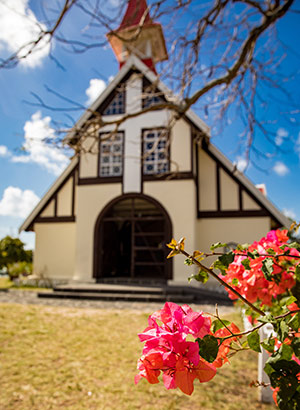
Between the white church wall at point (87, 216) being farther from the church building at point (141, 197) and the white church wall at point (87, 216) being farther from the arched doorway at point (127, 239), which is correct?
the arched doorway at point (127, 239)

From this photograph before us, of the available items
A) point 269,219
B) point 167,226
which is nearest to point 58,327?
point 167,226

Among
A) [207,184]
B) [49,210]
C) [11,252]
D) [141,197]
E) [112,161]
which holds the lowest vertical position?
[11,252]

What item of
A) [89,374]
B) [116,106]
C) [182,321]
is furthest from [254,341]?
[116,106]

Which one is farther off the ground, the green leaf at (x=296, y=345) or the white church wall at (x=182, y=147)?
the white church wall at (x=182, y=147)

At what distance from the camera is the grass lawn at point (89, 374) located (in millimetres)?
2803

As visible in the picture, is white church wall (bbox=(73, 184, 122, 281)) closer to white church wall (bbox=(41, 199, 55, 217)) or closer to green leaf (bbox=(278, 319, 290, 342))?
white church wall (bbox=(41, 199, 55, 217))

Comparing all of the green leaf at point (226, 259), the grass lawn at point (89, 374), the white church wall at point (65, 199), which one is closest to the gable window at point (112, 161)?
the white church wall at point (65, 199)

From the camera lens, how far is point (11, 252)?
13398 millimetres

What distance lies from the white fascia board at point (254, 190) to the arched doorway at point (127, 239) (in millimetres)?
2796

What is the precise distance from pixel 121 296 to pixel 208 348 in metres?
8.68

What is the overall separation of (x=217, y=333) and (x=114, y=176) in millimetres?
10916

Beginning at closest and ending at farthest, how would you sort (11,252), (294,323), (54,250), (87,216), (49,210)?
1. (294,323)
2. (87,216)
3. (54,250)
4. (49,210)
5. (11,252)

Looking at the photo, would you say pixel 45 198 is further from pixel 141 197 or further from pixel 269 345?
pixel 269 345

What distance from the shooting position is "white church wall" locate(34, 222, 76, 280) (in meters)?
12.3
